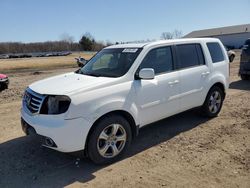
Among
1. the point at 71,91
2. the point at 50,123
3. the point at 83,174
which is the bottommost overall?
the point at 83,174

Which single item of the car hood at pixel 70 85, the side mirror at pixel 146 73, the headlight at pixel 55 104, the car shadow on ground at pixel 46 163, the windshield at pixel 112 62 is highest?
the windshield at pixel 112 62

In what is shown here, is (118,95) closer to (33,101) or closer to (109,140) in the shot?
(109,140)

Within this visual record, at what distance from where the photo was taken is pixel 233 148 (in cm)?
475

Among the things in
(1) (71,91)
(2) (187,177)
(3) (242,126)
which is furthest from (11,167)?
(3) (242,126)

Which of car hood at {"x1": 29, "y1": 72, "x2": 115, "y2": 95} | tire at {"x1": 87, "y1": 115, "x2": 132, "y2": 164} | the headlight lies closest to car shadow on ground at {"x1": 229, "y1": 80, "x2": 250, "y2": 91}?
tire at {"x1": 87, "y1": 115, "x2": 132, "y2": 164}

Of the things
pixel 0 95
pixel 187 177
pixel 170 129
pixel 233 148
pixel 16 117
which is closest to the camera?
pixel 187 177

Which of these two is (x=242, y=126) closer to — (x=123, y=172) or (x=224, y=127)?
(x=224, y=127)

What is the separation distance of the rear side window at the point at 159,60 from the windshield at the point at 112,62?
22 cm

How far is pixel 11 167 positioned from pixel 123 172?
1716 mm

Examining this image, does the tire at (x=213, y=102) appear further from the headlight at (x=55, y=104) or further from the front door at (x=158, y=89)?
the headlight at (x=55, y=104)

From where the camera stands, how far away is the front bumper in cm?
383

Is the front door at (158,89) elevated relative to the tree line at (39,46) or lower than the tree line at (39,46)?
lower

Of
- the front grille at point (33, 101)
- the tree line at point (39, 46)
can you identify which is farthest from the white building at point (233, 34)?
the front grille at point (33, 101)

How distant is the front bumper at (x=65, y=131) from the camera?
383 centimetres
